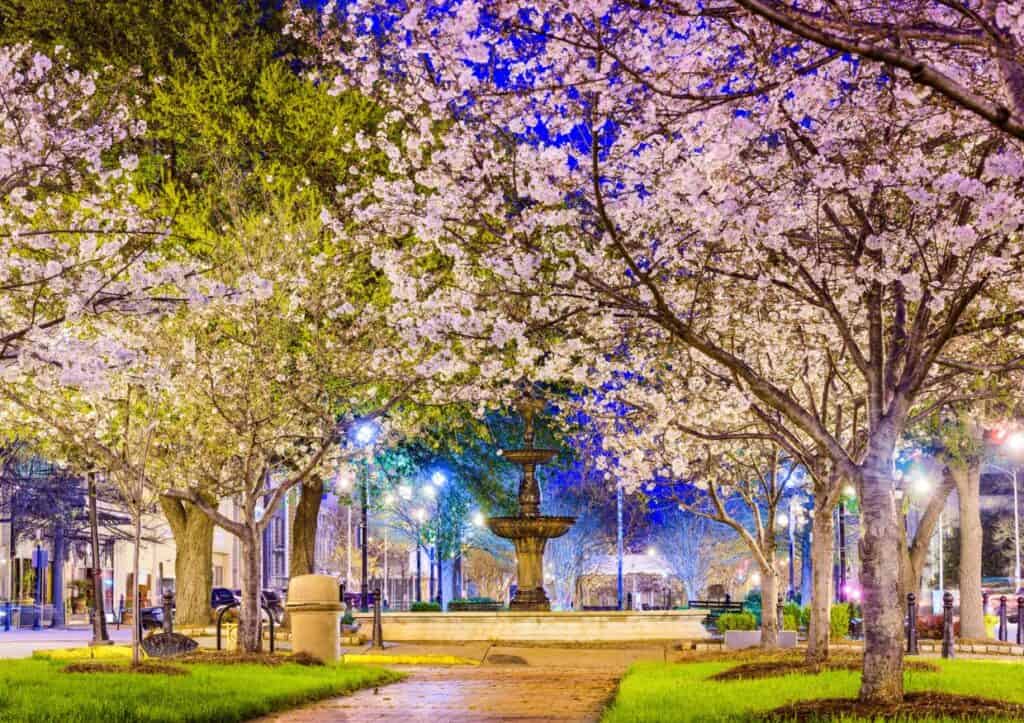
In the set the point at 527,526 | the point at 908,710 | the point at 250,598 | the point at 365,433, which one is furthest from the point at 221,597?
the point at 908,710

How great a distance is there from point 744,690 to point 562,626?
1263 cm

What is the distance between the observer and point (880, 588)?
10312mm

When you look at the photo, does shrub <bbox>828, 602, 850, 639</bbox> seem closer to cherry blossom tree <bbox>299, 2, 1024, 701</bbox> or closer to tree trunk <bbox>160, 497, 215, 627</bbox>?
cherry blossom tree <bbox>299, 2, 1024, 701</bbox>

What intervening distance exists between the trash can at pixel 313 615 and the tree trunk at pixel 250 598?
0.82 metres

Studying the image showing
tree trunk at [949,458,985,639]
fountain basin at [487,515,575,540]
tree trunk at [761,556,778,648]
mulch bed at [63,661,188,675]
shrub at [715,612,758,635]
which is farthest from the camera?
tree trunk at [949,458,985,639]

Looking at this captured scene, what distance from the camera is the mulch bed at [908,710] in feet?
29.9

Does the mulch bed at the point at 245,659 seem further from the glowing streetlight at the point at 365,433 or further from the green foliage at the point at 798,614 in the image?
the green foliage at the point at 798,614

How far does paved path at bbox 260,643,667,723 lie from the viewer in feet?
36.1

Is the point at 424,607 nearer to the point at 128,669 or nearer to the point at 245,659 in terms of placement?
the point at 245,659

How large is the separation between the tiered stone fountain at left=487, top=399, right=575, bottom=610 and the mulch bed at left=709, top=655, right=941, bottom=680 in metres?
11.0

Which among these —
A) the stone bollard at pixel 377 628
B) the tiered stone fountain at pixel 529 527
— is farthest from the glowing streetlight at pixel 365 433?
the stone bollard at pixel 377 628

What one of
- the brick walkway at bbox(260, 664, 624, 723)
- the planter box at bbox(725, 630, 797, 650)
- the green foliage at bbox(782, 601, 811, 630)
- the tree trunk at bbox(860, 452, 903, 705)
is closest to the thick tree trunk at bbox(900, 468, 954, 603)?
the green foliage at bbox(782, 601, 811, 630)

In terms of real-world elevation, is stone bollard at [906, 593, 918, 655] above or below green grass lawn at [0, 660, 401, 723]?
below

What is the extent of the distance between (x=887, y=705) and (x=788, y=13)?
20.1ft
